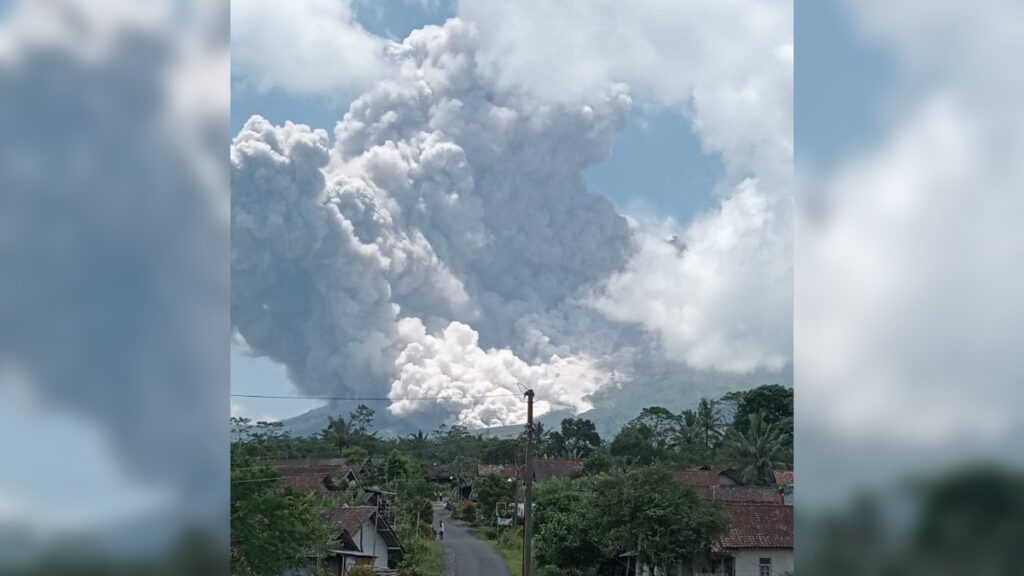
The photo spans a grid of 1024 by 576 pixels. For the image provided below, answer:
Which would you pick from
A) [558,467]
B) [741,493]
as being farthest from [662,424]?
[558,467]

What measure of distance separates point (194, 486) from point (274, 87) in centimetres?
554

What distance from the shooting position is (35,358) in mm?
2508

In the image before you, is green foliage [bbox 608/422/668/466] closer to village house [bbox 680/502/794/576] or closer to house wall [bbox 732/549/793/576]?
village house [bbox 680/502/794/576]

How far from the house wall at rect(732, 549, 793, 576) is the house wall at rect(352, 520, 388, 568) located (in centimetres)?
307

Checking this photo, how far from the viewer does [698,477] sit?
9.27 meters

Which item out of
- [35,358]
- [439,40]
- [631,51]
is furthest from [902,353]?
[439,40]

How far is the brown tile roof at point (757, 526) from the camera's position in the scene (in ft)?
29.0

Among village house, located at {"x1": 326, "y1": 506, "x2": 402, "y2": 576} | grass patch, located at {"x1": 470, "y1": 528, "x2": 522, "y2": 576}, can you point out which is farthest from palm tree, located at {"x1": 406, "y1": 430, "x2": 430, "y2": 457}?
grass patch, located at {"x1": 470, "y1": 528, "x2": 522, "y2": 576}

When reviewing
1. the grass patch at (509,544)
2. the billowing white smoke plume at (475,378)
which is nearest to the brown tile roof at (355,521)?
the grass patch at (509,544)

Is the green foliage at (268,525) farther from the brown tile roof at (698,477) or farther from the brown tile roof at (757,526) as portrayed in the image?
the brown tile roof at (757,526)

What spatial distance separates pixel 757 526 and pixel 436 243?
12.0ft

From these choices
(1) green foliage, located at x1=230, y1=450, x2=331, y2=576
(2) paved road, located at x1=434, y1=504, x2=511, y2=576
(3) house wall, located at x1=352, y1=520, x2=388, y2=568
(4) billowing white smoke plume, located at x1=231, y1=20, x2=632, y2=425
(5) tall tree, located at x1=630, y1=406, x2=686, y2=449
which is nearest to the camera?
(1) green foliage, located at x1=230, y1=450, x2=331, y2=576

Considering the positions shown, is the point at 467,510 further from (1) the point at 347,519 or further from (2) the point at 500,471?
(1) the point at 347,519

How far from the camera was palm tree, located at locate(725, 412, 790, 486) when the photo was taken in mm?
9385
